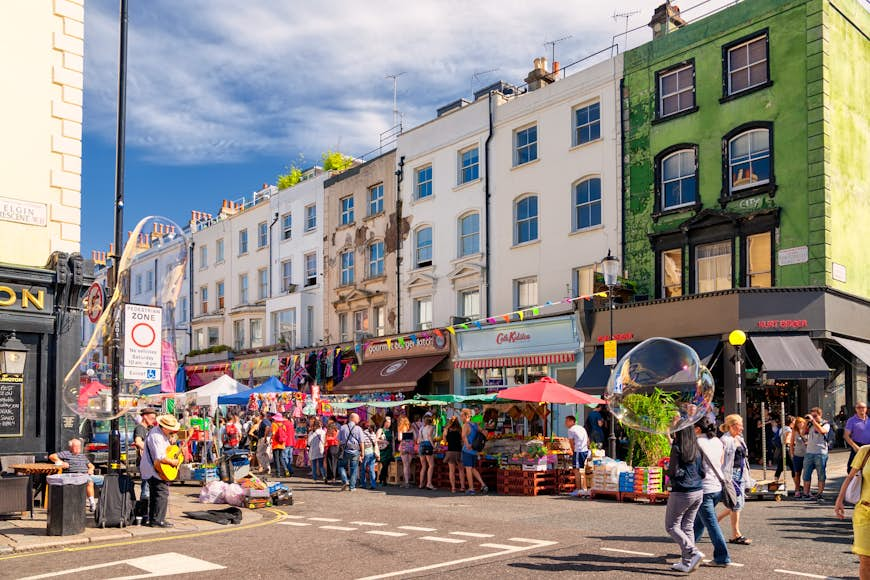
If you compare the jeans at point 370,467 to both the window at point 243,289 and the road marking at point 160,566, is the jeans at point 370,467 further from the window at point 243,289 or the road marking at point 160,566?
the window at point 243,289

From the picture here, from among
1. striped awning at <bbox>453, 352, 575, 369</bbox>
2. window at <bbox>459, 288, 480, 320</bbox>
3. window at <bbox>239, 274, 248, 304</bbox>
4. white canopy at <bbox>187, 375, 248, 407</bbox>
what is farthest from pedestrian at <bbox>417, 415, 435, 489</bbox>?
window at <bbox>239, 274, 248, 304</bbox>

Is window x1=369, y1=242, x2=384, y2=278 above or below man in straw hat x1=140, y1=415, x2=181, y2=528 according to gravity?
above

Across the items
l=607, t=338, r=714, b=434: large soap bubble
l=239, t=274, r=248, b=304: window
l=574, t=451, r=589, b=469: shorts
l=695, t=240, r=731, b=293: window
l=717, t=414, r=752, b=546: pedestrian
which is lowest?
l=574, t=451, r=589, b=469: shorts

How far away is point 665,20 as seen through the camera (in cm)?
2683

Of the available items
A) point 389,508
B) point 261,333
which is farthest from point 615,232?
→ point 261,333

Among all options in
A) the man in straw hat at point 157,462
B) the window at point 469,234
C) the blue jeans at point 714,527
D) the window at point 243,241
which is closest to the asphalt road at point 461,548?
the blue jeans at point 714,527

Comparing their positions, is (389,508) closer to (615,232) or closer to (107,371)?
(107,371)

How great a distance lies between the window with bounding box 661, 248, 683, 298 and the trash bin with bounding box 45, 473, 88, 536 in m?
17.6

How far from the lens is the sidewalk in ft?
36.2

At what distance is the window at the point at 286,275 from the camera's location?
137 feet

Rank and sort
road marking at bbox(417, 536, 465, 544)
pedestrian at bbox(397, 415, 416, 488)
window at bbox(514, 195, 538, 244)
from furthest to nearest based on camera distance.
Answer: window at bbox(514, 195, 538, 244)
pedestrian at bbox(397, 415, 416, 488)
road marking at bbox(417, 536, 465, 544)

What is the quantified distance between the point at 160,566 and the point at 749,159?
1916 centimetres

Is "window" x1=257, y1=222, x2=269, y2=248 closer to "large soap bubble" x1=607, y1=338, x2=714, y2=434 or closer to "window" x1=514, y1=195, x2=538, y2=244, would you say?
"window" x1=514, y1=195, x2=538, y2=244

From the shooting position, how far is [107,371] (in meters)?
13.0
